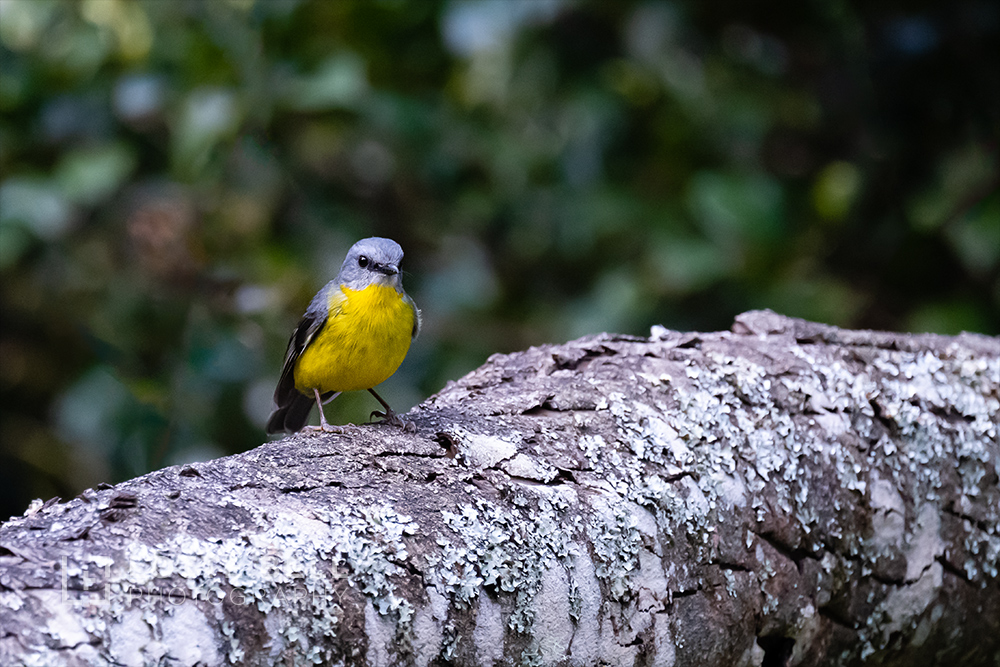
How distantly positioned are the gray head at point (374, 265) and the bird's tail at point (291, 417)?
1.65ft

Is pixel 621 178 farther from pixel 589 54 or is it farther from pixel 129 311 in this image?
pixel 129 311

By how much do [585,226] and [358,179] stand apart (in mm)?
1203

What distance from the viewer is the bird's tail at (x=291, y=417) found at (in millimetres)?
2910

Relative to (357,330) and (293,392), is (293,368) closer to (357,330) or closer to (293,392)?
(293,392)

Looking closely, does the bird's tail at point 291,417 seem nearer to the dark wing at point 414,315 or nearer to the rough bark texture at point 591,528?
the dark wing at point 414,315

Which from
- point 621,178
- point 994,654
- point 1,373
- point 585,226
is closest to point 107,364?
point 1,373

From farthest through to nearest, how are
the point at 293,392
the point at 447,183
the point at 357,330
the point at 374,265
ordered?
the point at 447,183
the point at 293,392
the point at 374,265
the point at 357,330

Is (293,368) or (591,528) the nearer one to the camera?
(591,528)

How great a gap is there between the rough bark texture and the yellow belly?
0.36m

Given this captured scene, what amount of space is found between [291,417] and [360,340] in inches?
26.8

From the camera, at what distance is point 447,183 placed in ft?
15.0

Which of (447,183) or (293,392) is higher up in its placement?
(447,183)

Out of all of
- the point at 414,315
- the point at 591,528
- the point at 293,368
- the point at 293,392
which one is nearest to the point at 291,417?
the point at 293,392

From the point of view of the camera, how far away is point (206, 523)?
124 centimetres
